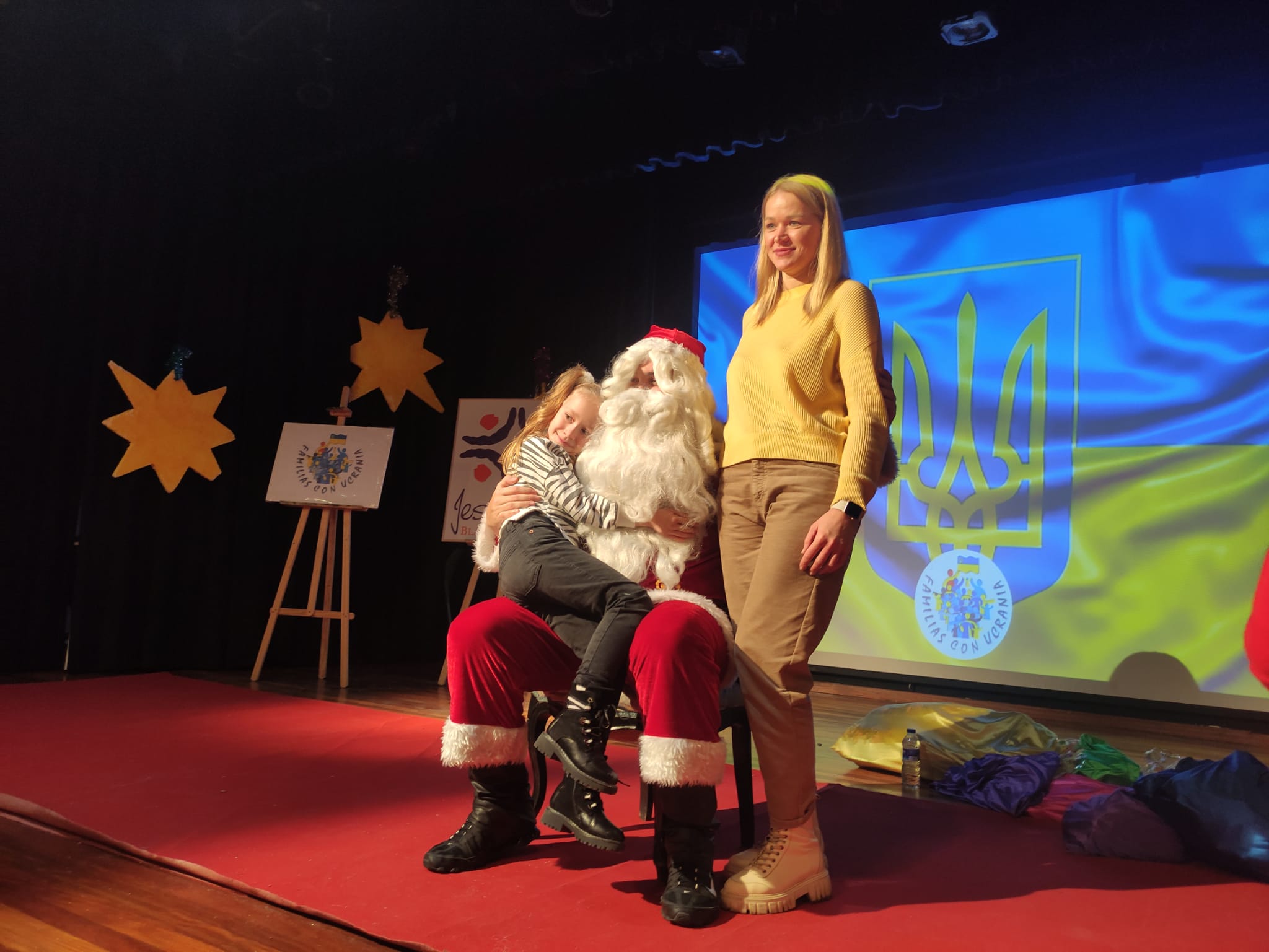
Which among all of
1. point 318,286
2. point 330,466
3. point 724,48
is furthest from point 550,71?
point 330,466

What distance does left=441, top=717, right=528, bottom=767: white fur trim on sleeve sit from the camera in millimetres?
1892

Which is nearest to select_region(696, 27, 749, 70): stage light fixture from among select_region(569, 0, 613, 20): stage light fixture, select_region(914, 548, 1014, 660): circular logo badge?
select_region(569, 0, 613, 20): stage light fixture

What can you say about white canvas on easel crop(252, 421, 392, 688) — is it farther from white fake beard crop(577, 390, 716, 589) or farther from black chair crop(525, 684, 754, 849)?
white fake beard crop(577, 390, 716, 589)

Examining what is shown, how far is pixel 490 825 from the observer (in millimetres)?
1955

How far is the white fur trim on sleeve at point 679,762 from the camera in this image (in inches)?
66.3

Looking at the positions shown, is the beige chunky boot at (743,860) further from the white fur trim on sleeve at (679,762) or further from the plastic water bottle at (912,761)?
the plastic water bottle at (912,761)

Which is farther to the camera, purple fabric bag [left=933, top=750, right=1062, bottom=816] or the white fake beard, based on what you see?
purple fabric bag [left=933, top=750, right=1062, bottom=816]

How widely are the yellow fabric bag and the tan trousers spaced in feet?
4.24

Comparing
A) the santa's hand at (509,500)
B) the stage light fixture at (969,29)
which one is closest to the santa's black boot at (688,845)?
the santa's hand at (509,500)

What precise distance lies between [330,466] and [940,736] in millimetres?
3144

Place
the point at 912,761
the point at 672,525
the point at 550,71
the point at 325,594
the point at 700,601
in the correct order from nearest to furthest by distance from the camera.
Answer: the point at 700,601 < the point at 672,525 < the point at 912,761 < the point at 550,71 < the point at 325,594

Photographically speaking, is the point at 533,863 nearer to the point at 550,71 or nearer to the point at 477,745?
the point at 477,745

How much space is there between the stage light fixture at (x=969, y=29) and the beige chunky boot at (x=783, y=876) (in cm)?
336

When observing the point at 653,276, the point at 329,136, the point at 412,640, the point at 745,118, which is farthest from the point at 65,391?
the point at 745,118
